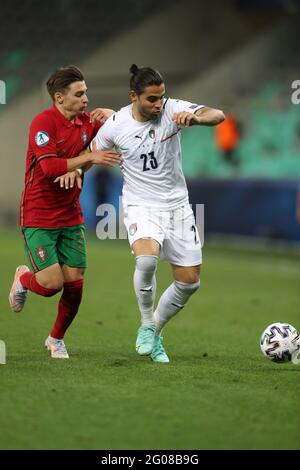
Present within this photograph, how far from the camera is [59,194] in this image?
7.49 m

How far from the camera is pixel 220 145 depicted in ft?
74.7

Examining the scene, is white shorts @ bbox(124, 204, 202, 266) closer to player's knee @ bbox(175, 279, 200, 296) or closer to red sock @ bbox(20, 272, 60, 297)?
player's knee @ bbox(175, 279, 200, 296)

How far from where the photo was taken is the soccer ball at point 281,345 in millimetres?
7320

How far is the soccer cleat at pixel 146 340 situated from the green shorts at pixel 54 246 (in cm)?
71

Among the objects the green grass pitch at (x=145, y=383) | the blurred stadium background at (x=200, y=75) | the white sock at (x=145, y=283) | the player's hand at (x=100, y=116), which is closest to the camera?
the green grass pitch at (x=145, y=383)

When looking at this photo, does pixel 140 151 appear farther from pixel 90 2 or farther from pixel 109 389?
pixel 90 2

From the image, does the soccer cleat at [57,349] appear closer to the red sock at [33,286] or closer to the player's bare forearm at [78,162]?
the red sock at [33,286]

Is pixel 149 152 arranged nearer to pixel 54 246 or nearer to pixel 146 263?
pixel 146 263

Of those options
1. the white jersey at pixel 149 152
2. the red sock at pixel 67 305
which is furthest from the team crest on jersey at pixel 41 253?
the white jersey at pixel 149 152

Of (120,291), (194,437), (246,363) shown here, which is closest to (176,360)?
(246,363)

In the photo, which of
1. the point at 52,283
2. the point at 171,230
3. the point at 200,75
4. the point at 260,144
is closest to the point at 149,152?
the point at 171,230

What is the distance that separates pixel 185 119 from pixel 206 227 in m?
13.5

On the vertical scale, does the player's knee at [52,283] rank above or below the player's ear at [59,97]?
below

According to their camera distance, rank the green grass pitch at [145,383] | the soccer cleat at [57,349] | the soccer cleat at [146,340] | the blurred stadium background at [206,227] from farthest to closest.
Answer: the soccer cleat at [57,349] < the soccer cleat at [146,340] < the blurred stadium background at [206,227] < the green grass pitch at [145,383]
